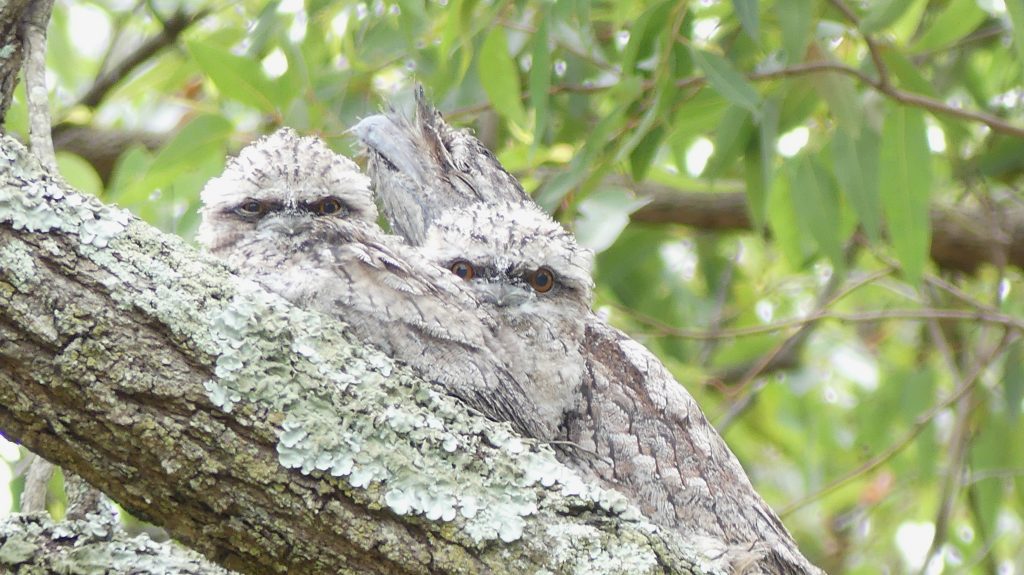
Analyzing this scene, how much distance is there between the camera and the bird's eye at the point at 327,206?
2621 millimetres

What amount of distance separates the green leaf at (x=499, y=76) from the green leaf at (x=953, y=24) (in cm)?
140

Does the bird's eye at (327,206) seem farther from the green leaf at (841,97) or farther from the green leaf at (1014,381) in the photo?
the green leaf at (1014,381)

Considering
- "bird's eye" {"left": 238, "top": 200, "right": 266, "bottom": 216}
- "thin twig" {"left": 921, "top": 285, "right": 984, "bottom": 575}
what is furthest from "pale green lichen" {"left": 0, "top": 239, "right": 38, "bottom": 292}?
"thin twig" {"left": 921, "top": 285, "right": 984, "bottom": 575}

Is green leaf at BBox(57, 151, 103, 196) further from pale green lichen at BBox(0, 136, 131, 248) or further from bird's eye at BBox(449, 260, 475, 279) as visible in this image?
pale green lichen at BBox(0, 136, 131, 248)

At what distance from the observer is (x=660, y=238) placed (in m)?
4.70

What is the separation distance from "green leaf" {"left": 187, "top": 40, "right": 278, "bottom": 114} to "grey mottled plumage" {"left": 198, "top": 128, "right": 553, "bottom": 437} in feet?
1.84

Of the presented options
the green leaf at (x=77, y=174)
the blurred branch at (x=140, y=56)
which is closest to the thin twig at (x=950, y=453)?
the green leaf at (x=77, y=174)

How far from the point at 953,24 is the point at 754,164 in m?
0.77

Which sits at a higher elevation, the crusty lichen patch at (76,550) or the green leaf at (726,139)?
the green leaf at (726,139)

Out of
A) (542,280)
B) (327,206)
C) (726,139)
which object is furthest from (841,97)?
(327,206)

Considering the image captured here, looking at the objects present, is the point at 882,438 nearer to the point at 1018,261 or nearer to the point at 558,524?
the point at 1018,261

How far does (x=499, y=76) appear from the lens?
3264mm

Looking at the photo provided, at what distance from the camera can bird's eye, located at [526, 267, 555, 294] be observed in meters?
2.77

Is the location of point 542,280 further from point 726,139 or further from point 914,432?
point 914,432
